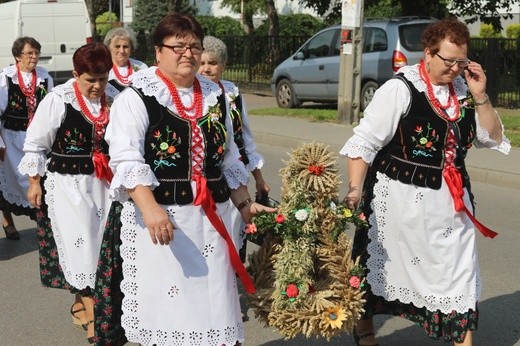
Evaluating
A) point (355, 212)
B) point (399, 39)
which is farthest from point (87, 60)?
point (399, 39)

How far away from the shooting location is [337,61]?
18.7 meters

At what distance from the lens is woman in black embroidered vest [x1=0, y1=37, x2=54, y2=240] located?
8.15 meters

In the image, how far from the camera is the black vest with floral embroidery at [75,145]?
5633 millimetres

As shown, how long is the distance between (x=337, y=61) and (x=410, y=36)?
1811mm

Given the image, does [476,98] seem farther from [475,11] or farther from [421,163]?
[475,11]

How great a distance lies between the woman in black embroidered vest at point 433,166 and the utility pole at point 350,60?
37.0 feet

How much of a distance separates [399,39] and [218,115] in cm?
1338

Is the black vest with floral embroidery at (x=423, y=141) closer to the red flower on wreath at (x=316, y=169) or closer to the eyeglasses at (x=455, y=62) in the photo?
the eyeglasses at (x=455, y=62)

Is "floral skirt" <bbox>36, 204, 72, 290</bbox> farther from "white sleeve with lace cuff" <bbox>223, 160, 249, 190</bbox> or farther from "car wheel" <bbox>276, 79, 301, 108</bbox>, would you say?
"car wheel" <bbox>276, 79, 301, 108</bbox>

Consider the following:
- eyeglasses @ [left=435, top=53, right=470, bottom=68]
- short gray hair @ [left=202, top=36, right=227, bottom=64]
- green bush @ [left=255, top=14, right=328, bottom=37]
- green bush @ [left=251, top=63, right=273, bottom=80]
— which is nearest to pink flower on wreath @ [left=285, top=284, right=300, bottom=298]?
eyeglasses @ [left=435, top=53, right=470, bottom=68]

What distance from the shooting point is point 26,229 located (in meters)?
9.21

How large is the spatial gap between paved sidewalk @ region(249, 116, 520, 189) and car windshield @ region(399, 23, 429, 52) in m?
2.05

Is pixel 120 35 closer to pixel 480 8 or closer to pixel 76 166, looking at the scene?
pixel 76 166

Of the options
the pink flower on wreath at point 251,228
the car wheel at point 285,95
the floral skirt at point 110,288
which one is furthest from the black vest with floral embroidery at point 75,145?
the car wheel at point 285,95
